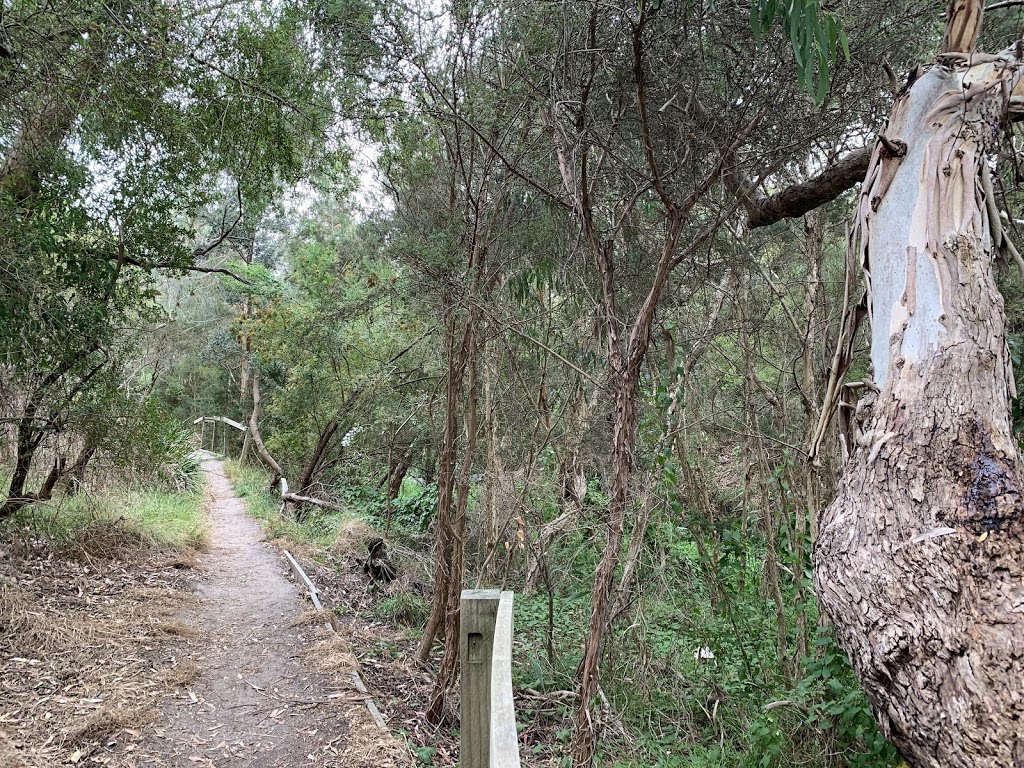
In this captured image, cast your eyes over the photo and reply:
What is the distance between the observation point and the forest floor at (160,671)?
4.20 m

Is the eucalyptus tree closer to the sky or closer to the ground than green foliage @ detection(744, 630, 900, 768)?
closer to the sky

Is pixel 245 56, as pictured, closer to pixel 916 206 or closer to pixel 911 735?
pixel 916 206

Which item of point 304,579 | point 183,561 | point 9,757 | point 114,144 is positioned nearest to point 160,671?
point 9,757

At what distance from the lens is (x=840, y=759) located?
343cm

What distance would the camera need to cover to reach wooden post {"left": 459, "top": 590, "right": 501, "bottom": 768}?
7.76 feet

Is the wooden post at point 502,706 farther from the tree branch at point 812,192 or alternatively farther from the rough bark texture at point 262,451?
the rough bark texture at point 262,451

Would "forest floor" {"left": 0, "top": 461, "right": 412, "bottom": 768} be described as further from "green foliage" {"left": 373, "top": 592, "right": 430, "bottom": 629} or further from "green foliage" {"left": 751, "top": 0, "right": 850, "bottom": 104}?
"green foliage" {"left": 751, "top": 0, "right": 850, "bottom": 104}

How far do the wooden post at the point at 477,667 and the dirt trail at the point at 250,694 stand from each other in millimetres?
2321

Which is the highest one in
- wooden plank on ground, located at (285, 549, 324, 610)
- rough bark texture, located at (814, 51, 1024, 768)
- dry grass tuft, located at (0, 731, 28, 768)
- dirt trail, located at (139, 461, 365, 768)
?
rough bark texture, located at (814, 51, 1024, 768)

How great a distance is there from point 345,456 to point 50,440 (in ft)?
23.3

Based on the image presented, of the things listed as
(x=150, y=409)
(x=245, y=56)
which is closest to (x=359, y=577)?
(x=150, y=409)

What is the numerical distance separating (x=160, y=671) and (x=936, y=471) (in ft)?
19.3

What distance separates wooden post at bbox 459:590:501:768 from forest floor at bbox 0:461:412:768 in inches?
87.7

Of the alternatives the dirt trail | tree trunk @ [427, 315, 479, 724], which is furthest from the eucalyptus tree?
the dirt trail
